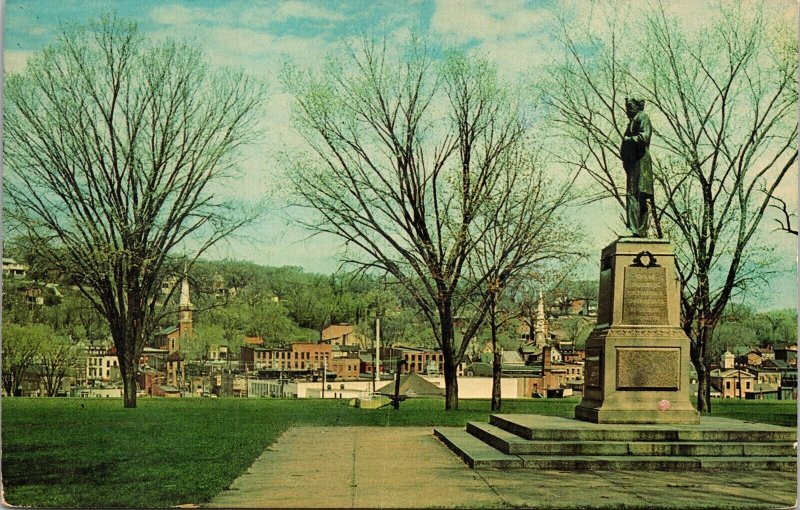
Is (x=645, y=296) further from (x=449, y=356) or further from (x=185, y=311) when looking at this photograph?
(x=185, y=311)

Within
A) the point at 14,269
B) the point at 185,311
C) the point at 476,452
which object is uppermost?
the point at 14,269

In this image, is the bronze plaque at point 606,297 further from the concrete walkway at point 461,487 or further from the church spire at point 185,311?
the church spire at point 185,311

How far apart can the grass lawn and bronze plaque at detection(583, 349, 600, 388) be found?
5118 mm

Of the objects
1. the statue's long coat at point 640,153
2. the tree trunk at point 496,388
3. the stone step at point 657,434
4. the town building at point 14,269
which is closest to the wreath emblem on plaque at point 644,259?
the statue's long coat at point 640,153

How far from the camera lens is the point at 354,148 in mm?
28500

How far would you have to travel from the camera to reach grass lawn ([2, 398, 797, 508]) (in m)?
10.8

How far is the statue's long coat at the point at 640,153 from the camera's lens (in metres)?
15.5

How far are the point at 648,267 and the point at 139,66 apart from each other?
17433mm

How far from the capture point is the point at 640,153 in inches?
613

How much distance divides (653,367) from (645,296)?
107 cm

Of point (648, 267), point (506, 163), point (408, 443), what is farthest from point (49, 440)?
point (506, 163)

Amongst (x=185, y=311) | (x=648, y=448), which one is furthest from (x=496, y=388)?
(x=648, y=448)

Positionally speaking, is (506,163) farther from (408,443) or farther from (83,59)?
(408,443)

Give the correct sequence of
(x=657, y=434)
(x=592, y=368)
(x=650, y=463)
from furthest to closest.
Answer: (x=592, y=368), (x=657, y=434), (x=650, y=463)
